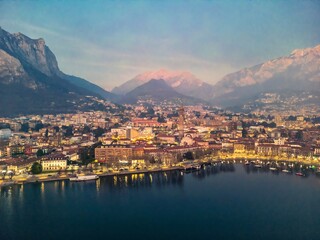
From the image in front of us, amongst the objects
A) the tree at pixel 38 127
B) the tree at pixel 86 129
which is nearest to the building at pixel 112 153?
the tree at pixel 86 129

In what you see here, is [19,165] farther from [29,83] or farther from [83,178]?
[29,83]

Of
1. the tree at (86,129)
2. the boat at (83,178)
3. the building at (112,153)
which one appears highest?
the tree at (86,129)

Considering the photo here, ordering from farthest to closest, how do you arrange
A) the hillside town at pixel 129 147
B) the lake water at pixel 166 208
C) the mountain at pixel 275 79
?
the mountain at pixel 275 79 < the hillside town at pixel 129 147 < the lake water at pixel 166 208

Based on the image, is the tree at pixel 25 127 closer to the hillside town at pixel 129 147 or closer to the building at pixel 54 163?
the hillside town at pixel 129 147

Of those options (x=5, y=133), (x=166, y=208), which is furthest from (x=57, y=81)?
(x=166, y=208)

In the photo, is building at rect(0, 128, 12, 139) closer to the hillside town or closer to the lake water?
the hillside town

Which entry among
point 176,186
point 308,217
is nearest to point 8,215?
point 176,186
